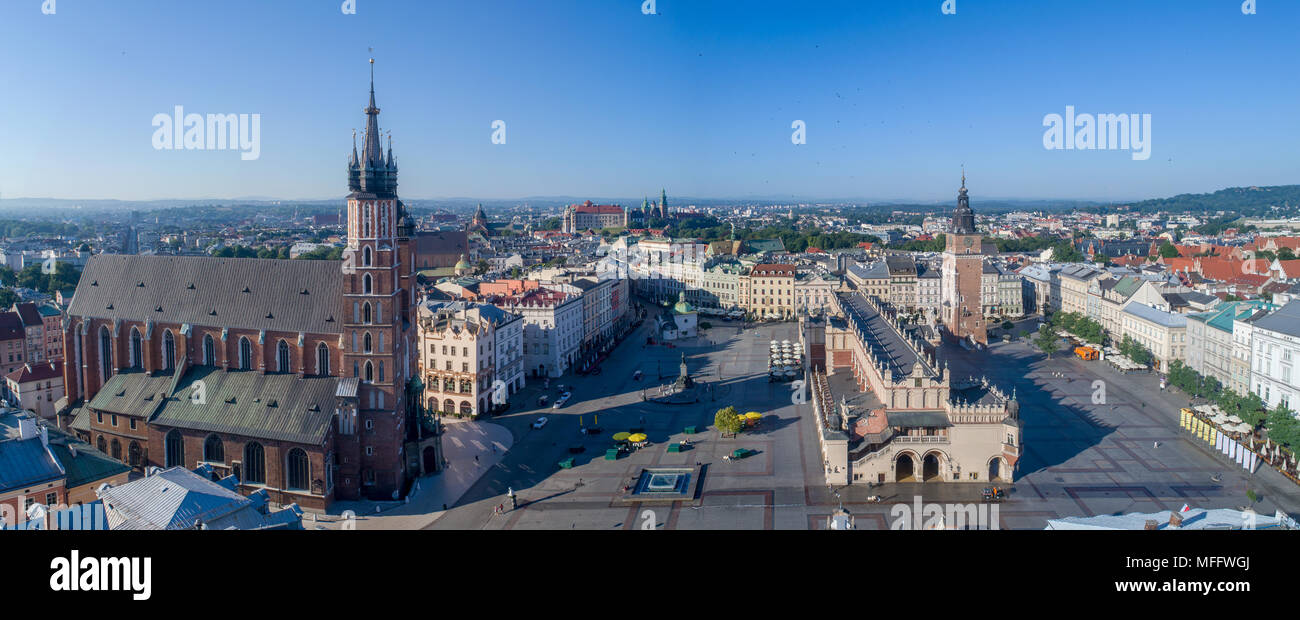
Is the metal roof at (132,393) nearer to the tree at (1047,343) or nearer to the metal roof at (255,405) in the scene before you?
the metal roof at (255,405)

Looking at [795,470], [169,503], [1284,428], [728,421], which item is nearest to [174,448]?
[169,503]

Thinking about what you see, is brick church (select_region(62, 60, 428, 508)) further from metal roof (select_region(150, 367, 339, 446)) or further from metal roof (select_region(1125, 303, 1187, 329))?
metal roof (select_region(1125, 303, 1187, 329))

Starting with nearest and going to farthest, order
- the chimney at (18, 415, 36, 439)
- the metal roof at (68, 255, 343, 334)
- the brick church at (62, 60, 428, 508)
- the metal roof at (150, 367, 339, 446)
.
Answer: the chimney at (18, 415, 36, 439) < the metal roof at (150, 367, 339, 446) < the brick church at (62, 60, 428, 508) < the metal roof at (68, 255, 343, 334)

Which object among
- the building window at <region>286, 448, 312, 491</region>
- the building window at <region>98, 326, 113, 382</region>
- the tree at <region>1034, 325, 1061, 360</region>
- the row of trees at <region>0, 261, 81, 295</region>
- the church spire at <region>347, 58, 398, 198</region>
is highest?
the church spire at <region>347, 58, 398, 198</region>

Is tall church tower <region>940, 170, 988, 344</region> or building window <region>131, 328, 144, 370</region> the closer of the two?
building window <region>131, 328, 144, 370</region>

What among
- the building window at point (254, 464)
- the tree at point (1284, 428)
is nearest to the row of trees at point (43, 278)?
the building window at point (254, 464)

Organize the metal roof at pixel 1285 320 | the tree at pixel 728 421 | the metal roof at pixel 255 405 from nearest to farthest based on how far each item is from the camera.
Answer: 1. the metal roof at pixel 255 405
2. the metal roof at pixel 1285 320
3. the tree at pixel 728 421

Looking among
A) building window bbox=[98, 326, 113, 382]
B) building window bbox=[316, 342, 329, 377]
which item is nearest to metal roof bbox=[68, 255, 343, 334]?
building window bbox=[316, 342, 329, 377]

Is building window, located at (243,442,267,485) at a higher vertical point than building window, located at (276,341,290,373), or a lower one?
lower
